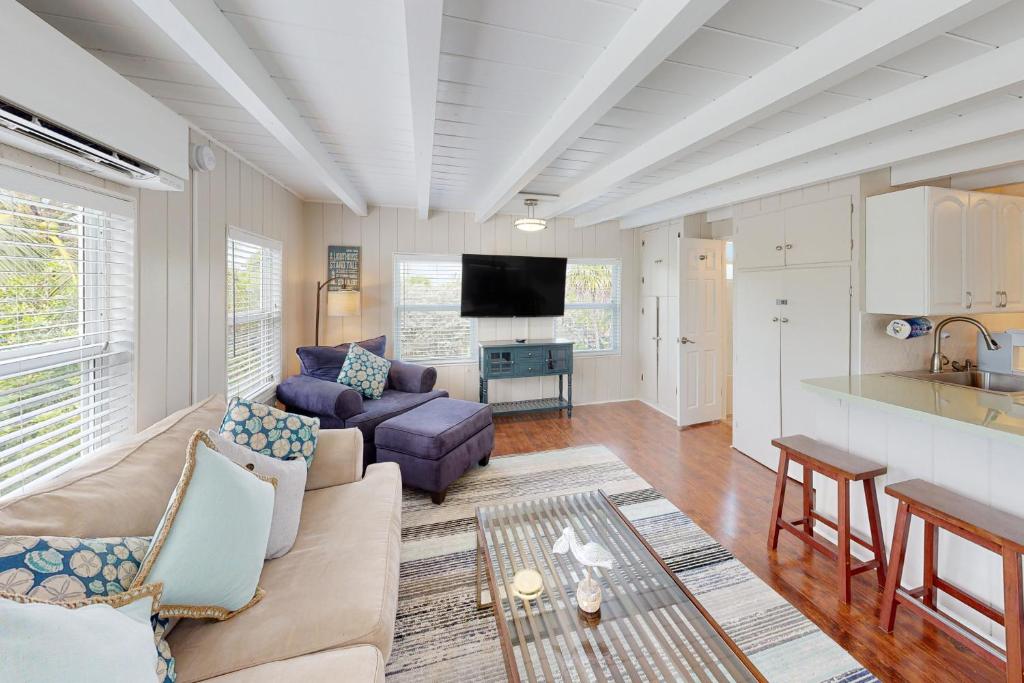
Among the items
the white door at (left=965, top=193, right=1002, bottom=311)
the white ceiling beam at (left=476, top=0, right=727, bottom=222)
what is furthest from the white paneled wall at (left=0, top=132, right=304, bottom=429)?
the white door at (left=965, top=193, right=1002, bottom=311)

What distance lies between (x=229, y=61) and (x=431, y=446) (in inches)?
81.1

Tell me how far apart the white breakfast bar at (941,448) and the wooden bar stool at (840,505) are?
110 mm

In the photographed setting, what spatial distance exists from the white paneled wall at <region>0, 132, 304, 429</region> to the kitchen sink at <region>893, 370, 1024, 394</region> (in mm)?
4125

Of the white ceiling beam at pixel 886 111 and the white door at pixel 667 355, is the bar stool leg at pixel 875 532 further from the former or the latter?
the white door at pixel 667 355

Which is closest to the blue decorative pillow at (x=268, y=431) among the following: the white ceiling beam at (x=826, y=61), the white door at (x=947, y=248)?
the white ceiling beam at (x=826, y=61)

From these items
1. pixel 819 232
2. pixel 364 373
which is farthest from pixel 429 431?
pixel 819 232

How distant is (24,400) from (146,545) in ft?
2.70

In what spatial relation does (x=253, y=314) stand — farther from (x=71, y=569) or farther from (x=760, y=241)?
(x=760, y=241)

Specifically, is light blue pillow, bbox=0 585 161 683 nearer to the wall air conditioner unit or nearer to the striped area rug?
the striped area rug

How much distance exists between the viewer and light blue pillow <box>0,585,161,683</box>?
653 millimetres

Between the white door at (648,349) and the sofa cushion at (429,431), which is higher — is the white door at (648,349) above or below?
above

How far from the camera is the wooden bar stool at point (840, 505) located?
1803mm

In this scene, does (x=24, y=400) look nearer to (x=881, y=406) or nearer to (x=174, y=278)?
(x=174, y=278)

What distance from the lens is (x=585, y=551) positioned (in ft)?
4.92
